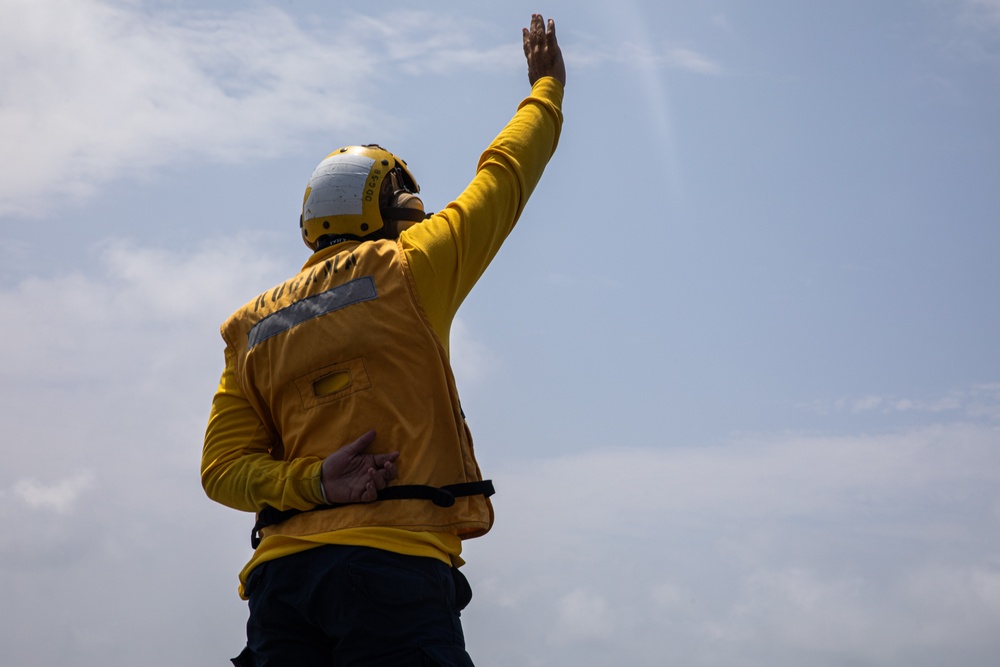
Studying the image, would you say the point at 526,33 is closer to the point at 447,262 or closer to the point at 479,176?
the point at 479,176

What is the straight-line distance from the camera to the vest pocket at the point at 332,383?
5055 mm

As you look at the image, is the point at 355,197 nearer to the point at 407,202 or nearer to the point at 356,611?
the point at 407,202

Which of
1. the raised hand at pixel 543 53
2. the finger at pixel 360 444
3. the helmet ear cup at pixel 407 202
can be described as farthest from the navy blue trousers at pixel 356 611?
the raised hand at pixel 543 53

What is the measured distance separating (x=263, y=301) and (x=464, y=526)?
1.40 m

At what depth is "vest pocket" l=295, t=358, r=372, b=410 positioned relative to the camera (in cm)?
505

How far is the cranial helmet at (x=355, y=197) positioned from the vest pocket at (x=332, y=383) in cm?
84

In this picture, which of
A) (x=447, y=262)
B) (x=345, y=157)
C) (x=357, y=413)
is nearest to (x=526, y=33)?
(x=345, y=157)

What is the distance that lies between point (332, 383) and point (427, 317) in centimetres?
50

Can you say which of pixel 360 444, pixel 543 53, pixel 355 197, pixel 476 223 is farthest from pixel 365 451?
pixel 543 53

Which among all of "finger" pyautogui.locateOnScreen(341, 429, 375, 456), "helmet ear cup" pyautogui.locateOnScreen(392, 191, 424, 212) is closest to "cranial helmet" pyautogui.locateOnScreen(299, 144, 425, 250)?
"helmet ear cup" pyautogui.locateOnScreen(392, 191, 424, 212)

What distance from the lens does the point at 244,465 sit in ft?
17.7

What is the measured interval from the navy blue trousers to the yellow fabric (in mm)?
73

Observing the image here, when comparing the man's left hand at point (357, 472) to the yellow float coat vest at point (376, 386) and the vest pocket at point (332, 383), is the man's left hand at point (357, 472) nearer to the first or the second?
the yellow float coat vest at point (376, 386)

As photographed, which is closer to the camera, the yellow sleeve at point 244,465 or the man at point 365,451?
the man at point 365,451
